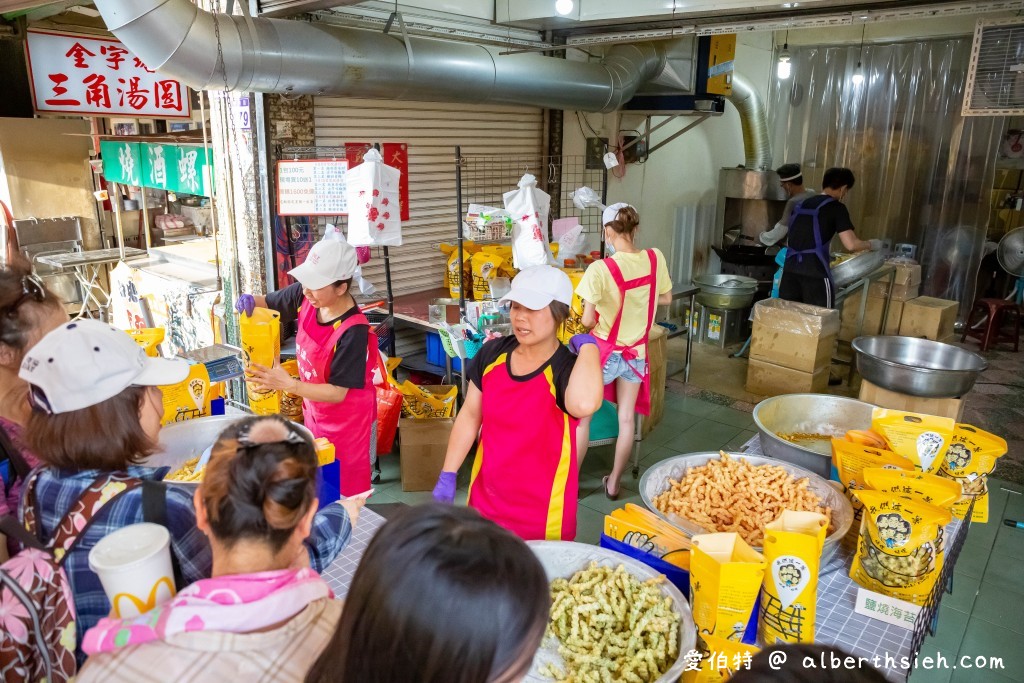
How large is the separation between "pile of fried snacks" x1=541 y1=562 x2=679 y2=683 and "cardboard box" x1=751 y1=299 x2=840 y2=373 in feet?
14.9

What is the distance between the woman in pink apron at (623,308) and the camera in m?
4.35

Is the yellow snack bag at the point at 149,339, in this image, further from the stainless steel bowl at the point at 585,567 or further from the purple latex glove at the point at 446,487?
the stainless steel bowl at the point at 585,567

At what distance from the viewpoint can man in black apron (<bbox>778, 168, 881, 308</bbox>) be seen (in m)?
6.04

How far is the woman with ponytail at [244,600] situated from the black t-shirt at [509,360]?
127cm

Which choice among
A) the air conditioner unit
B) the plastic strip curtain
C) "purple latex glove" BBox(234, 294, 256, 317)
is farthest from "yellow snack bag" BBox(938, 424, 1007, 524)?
the plastic strip curtain

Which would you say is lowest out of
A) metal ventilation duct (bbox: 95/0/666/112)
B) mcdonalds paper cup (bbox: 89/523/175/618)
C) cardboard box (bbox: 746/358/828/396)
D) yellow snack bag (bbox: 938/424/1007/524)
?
cardboard box (bbox: 746/358/828/396)

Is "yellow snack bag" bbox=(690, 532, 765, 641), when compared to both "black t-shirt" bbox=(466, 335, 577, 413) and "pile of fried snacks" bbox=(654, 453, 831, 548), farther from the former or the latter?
"black t-shirt" bbox=(466, 335, 577, 413)

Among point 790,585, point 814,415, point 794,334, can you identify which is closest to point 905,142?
point 794,334

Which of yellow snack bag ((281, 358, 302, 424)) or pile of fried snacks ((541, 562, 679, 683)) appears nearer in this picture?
pile of fried snacks ((541, 562, 679, 683))

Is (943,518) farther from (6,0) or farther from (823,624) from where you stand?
(6,0)

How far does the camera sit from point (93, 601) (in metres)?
1.50

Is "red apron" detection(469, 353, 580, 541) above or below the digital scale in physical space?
below

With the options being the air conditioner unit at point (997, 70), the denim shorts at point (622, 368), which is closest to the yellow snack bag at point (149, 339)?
the denim shorts at point (622, 368)

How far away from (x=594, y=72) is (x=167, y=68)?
3454mm
